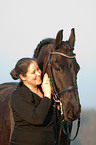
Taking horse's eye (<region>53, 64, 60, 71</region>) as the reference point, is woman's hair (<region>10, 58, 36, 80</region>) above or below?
above

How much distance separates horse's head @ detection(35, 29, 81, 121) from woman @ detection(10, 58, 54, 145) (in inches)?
7.8

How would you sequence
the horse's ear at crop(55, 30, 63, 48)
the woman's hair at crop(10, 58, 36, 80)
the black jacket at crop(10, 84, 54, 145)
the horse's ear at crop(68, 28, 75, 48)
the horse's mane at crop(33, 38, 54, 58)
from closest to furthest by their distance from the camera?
the black jacket at crop(10, 84, 54, 145)
the woman's hair at crop(10, 58, 36, 80)
the horse's ear at crop(55, 30, 63, 48)
the horse's ear at crop(68, 28, 75, 48)
the horse's mane at crop(33, 38, 54, 58)

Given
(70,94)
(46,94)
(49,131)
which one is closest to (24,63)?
(46,94)

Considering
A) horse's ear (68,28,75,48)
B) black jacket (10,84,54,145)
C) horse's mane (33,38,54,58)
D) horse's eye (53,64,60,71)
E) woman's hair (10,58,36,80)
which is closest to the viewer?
black jacket (10,84,54,145)

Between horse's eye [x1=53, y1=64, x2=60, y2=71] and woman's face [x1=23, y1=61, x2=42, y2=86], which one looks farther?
horse's eye [x1=53, y1=64, x2=60, y2=71]

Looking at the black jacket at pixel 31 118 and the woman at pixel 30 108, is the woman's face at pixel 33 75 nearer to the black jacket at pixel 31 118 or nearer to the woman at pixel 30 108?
the woman at pixel 30 108

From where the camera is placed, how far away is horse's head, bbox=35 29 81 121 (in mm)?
3172

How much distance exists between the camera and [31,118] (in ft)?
9.79

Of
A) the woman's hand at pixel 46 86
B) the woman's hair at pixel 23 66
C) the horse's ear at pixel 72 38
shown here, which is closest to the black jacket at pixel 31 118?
the woman's hand at pixel 46 86

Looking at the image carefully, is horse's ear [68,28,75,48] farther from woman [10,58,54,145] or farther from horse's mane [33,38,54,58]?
woman [10,58,54,145]

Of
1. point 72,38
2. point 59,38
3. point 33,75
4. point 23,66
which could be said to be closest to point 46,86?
point 33,75

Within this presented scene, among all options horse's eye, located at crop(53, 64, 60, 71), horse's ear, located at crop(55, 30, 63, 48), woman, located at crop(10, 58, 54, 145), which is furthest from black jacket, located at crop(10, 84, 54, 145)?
horse's ear, located at crop(55, 30, 63, 48)

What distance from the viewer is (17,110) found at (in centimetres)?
306

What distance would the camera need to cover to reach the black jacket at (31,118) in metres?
2.99
